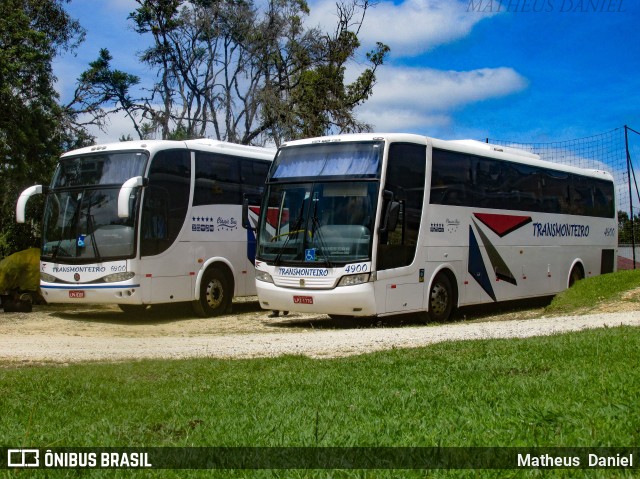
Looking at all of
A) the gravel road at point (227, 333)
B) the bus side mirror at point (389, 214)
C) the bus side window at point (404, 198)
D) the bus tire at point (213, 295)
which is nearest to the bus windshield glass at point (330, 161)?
the bus side window at point (404, 198)

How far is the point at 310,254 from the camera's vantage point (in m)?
15.4

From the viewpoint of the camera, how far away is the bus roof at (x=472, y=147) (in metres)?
15.8

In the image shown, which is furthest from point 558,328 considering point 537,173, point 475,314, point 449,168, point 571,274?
point 571,274

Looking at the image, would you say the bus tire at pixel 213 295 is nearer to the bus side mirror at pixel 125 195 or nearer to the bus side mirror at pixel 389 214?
the bus side mirror at pixel 125 195

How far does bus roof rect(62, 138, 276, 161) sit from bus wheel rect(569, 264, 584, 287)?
898 cm

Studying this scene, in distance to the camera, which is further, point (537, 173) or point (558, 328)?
point (537, 173)

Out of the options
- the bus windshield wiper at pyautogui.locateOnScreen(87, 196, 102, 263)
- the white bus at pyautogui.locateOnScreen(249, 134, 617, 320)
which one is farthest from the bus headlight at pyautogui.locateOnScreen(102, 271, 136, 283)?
the white bus at pyautogui.locateOnScreen(249, 134, 617, 320)

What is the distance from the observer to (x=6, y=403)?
7707 millimetres

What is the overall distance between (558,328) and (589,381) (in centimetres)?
690

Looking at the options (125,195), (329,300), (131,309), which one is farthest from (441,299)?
(131,309)

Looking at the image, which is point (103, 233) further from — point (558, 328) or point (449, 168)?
point (558, 328)

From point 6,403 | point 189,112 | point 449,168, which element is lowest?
point 6,403

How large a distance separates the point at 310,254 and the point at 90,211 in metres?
5.00

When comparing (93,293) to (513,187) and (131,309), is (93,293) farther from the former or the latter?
(513,187)
